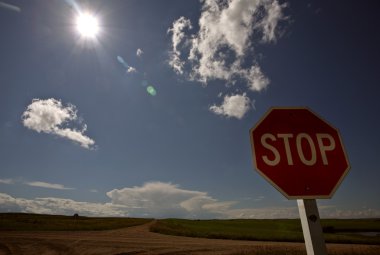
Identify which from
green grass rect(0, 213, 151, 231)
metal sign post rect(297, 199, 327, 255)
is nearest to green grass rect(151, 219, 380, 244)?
green grass rect(0, 213, 151, 231)

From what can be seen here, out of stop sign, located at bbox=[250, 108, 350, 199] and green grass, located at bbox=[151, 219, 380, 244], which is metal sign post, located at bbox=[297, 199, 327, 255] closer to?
stop sign, located at bbox=[250, 108, 350, 199]

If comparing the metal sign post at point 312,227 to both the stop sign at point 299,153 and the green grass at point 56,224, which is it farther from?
the green grass at point 56,224

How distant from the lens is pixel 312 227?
1646mm

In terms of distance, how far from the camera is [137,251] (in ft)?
52.6

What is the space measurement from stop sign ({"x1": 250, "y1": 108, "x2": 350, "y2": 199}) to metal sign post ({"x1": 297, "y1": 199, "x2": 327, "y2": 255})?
61mm

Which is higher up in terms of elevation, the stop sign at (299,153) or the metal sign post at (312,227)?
the stop sign at (299,153)

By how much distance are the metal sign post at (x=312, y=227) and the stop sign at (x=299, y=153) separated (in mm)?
61

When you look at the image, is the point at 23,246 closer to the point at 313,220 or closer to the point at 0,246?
the point at 0,246

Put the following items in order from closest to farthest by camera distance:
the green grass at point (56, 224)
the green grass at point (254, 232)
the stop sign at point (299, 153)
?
the stop sign at point (299, 153), the green grass at point (254, 232), the green grass at point (56, 224)

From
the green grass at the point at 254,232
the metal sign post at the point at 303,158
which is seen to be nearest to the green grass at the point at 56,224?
the green grass at the point at 254,232

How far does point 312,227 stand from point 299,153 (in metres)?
0.52

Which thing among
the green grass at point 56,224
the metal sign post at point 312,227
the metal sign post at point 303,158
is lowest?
the metal sign post at point 312,227

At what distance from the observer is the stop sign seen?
68.9 inches

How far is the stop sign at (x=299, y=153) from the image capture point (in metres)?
1.75
